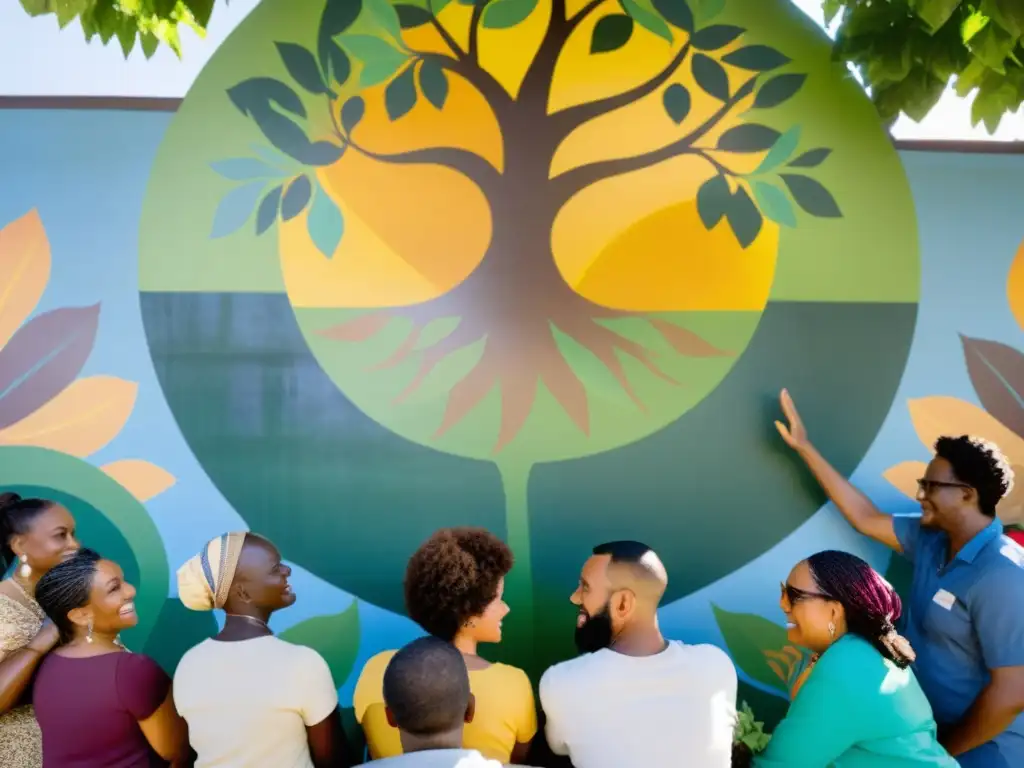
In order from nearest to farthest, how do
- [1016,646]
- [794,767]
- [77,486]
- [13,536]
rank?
[794,767], [1016,646], [13,536], [77,486]

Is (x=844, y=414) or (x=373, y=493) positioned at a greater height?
(x=844, y=414)

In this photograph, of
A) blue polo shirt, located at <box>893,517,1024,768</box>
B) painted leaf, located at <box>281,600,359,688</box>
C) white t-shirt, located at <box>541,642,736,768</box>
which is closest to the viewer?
white t-shirt, located at <box>541,642,736,768</box>

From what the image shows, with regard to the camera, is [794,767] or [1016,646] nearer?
[794,767]

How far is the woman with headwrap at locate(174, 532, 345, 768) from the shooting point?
2104 millimetres

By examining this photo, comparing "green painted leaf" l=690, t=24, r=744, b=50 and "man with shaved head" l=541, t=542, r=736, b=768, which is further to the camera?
"green painted leaf" l=690, t=24, r=744, b=50

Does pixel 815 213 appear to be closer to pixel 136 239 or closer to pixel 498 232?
pixel 498 232

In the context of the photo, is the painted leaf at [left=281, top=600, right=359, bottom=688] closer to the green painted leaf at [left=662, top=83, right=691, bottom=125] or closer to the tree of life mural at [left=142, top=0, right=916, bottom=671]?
the tree of life mural at [left=142, top=0, right=916, bottom=671]

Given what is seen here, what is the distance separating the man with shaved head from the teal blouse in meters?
0.19

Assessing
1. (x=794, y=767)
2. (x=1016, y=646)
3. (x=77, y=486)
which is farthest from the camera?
(x=77, y=486)

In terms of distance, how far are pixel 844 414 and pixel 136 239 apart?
114 inches

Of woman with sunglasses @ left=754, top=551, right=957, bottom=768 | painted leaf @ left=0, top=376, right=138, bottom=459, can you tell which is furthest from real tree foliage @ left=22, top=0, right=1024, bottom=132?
woman with sunglasses @ left=754, top=551, right=957, bottom=768

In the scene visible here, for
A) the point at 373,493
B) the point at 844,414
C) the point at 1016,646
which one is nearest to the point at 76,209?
the point at 373,493

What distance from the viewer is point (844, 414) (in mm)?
3338

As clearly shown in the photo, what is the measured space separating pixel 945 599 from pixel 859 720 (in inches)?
31.0
